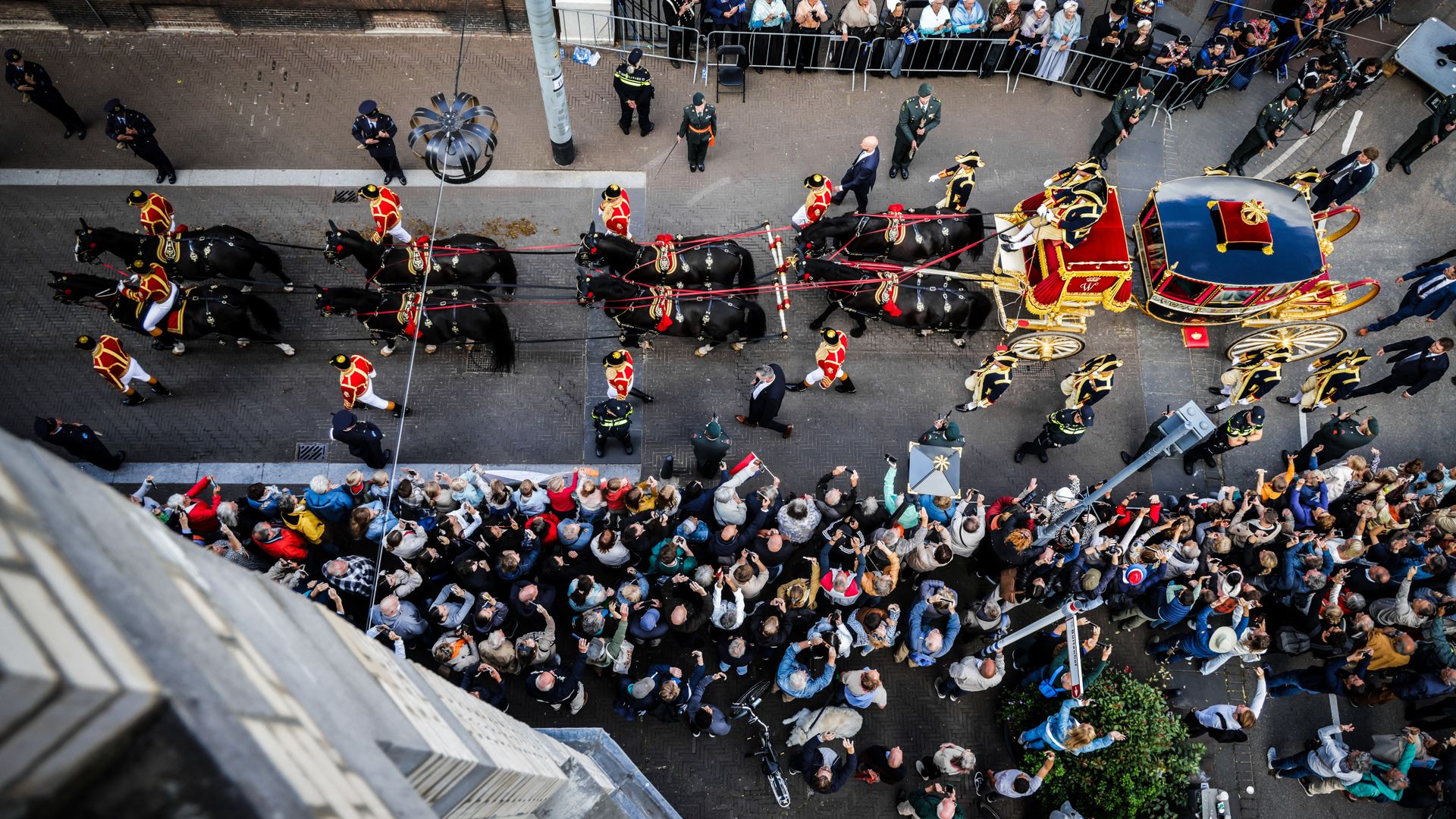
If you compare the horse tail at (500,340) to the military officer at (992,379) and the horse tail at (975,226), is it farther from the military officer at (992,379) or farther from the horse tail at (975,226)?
the horse tail at (975,226)

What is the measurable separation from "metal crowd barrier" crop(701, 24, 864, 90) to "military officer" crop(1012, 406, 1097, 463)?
7.38 m

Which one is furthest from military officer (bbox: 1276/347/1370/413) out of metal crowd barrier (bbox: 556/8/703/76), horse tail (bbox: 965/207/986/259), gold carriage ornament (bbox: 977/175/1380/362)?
metal crowd barrier (bbox: 556/8/703/76)

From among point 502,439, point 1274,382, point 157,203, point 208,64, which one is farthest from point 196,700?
point 208,64

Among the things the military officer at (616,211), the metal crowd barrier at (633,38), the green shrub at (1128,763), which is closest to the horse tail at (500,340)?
the military officer at (616,211)

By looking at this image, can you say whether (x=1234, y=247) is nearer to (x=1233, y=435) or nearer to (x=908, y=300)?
(x=1233, y=435)

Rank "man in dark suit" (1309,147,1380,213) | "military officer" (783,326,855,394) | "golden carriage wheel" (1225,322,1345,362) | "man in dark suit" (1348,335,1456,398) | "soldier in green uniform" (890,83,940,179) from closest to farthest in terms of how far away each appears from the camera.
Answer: "military officer" (783,326,855,394), "man in dark suit" (1348,335,1456,398), "golden carriage wheel" (1225,322,1345,362), "man in dark suit" (1309,147,1380,213), "soldier in green uniform" (890,83,940,179)

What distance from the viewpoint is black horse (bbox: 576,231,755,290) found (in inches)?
447

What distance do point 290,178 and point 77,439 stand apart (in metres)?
5.37

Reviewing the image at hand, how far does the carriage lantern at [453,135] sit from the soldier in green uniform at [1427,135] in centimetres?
1490

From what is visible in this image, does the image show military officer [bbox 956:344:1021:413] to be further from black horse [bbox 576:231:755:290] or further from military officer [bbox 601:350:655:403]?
military officer [bbox 601:350:655:403]

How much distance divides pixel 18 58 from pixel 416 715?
13398 mm

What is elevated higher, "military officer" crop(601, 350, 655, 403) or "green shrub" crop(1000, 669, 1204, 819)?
"military officer" crop(601, 350, 655, 403)

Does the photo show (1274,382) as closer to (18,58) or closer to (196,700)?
(196,700)

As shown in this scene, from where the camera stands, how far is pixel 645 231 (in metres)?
13.3
